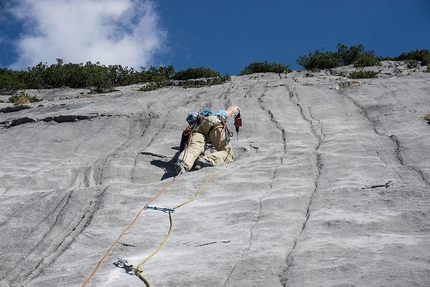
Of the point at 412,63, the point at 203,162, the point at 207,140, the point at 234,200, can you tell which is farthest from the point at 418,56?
the point at 234,200

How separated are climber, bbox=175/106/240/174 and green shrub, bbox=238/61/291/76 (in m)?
14.4

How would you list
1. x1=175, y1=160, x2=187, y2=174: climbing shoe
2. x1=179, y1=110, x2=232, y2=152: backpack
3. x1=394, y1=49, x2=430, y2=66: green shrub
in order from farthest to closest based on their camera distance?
x1=394, y1=49, x2=430, y2=66: green shrub → x1=179, y1=110, x2=232, y2=152: backpack → x1=175, y1=160, x2=187, y2=174: climbing shoe

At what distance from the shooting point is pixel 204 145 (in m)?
9.13

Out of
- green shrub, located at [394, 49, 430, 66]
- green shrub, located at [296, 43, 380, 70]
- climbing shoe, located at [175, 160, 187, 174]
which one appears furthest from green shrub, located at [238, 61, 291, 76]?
climbing shoe, located at [175, 160, 187, 174]

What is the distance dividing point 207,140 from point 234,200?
3419mm

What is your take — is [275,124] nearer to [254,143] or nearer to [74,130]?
[254,143]

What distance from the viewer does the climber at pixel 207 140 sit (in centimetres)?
851

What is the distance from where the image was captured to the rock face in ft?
13.5

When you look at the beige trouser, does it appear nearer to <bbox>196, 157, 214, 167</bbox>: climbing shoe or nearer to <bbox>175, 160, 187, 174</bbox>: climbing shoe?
<bbox>196, 157, 214, 167</bbox>: climbing shoe

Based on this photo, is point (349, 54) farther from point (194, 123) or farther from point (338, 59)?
point (194, 123)

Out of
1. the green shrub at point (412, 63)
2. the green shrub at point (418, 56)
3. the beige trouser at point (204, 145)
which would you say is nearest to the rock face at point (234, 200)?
the beige trouser at point (204, 145)

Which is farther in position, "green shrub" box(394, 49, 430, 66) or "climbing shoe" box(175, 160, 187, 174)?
"green shrub" box(394, 49, 430, 66)

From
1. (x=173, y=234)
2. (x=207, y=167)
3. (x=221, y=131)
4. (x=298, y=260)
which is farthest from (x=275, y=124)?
(x=298, y=260)

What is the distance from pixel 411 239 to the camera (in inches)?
169
